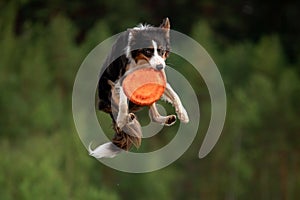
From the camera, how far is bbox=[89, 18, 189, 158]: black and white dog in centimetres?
507

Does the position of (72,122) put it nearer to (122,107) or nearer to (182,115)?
(182,115)

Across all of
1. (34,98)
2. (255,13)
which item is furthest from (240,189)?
(255,13)

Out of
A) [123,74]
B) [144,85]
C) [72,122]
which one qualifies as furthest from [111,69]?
[72,122]

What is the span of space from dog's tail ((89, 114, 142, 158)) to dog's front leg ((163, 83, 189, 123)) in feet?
0.65

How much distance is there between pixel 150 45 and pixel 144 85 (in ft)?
0.65

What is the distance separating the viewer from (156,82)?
16.9ft

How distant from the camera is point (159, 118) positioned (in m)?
5.40

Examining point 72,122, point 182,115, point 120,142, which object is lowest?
point 120,142

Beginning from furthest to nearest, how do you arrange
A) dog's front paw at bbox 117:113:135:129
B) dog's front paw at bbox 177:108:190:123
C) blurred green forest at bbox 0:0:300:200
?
blurred green forest at bbox 0:0:300:200 < dog's front paw at bbox 177:108:190:123 < dog's front paw at bbox 117:113:135:129

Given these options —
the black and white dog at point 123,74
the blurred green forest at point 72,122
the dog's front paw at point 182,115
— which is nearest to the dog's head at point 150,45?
the black and white dog at point 123,74

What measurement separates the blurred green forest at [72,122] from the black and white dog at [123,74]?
385 inches

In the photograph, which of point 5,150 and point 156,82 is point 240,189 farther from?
point 156,82

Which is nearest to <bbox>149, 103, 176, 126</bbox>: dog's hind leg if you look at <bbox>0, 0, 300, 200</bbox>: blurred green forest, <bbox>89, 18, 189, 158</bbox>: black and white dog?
<bbox>89, 18, 189, 158</bbox>: black and white dog

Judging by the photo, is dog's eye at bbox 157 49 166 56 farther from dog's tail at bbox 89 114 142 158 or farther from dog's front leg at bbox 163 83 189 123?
dog's tail at bbox 89 114 142 158
